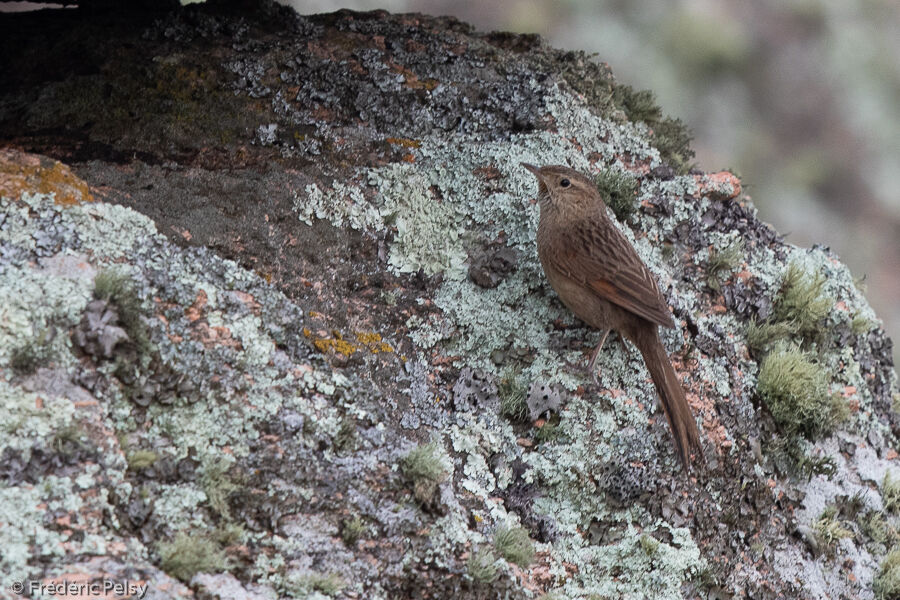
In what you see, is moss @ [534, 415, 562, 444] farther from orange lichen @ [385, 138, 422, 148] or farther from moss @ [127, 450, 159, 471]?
orange lichen @ [385, 138, 422, 148]

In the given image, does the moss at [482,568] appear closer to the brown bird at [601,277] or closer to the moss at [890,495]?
the brown bird at [601,277]

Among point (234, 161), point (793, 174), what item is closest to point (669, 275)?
point (234, 161)

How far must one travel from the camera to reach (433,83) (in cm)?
550

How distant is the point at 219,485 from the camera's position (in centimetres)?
335

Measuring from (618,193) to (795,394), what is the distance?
5.04ft

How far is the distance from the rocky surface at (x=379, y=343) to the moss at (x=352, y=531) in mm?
13

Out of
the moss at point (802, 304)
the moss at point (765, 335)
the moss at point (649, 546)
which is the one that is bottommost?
the moss at point (649, 546)

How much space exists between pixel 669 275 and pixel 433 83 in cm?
183

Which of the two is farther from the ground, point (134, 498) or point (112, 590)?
point (134, 498)

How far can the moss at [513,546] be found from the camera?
12.3 feet

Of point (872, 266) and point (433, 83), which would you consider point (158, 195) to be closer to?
point (433, 83)

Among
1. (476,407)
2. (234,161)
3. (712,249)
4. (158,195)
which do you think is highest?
(712,249)

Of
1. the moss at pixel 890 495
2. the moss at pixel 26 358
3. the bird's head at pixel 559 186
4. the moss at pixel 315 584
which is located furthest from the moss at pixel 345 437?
the moss at pixel 890 495

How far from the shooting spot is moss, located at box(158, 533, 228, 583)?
306 centimetres
